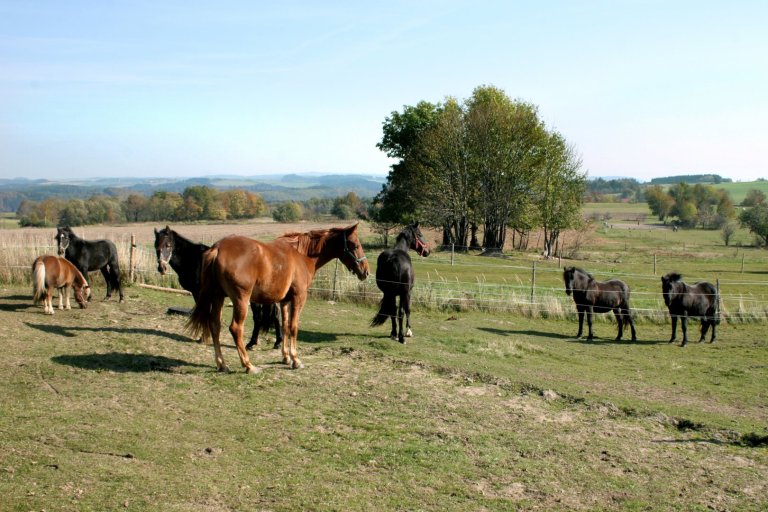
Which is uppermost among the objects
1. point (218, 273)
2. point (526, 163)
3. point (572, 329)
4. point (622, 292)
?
point (526, 163)

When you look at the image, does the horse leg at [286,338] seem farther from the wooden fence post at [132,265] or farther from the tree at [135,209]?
the tree at [135,209]

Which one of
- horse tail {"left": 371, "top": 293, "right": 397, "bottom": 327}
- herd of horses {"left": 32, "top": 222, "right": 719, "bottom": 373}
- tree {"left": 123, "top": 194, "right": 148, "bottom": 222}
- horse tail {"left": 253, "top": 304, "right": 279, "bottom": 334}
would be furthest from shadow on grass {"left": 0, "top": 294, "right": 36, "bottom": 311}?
tree {"left": 123, "top": 194, "right": 148, "bottom": 222}

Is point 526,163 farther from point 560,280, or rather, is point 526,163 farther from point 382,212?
point 560,280

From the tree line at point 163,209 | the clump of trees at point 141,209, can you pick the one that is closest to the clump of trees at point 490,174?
the tree line at point 163,209

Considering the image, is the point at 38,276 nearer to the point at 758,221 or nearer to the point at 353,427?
the point at 353,427

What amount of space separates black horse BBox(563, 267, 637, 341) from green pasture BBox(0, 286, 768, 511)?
3.19 metres

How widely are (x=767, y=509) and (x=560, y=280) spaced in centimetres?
2064

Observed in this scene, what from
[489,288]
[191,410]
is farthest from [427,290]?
[191,410]

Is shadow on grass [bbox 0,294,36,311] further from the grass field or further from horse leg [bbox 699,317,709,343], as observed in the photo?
horse leg [bbox 699,317,709,343]

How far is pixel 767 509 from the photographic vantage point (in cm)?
532

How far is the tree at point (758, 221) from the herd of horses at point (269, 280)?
3886cm

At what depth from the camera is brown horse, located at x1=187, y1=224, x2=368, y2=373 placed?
25.7ft

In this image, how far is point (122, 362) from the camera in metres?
8.21

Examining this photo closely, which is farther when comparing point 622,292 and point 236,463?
point 622,292
